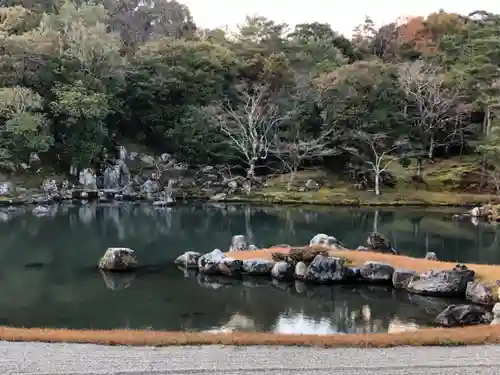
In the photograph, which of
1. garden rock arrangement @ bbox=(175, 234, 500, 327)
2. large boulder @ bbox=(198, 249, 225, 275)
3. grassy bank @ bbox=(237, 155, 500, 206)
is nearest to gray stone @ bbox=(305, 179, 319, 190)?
grassy bank @ bbox=(237, 155, 500, 206)

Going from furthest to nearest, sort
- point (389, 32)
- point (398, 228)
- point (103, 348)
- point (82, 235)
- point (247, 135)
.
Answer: point (389, 32), point (247, 135), point (398, 228), point (82, 235), point (103, 348)

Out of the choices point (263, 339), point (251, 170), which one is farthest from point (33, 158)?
point (263, 339)

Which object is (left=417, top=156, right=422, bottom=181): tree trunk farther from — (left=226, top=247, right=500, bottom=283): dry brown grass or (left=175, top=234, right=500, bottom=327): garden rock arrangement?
(left=226, top=247, right=500, bottom=283): dry brown grass

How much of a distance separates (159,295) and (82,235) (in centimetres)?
1374

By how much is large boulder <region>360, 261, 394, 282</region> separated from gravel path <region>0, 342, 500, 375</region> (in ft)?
36.7

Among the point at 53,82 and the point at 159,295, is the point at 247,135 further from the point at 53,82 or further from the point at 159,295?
the point at 159,295

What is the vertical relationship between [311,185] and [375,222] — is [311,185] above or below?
above

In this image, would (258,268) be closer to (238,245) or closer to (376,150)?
(238,245)

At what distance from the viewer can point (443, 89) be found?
58.5m

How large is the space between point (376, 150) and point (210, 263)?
35.4 metres

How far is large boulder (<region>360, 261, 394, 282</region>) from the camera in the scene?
2303cm

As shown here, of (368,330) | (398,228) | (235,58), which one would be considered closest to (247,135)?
(235,58)

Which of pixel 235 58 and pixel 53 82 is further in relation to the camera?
pixel 235 58

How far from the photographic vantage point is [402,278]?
893 inches
